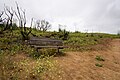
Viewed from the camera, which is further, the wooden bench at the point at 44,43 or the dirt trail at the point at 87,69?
the wooden bench at the point at 44,43

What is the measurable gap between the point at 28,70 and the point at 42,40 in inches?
165

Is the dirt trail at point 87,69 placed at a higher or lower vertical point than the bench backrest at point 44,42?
lower

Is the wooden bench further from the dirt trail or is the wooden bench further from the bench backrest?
the dirt trail

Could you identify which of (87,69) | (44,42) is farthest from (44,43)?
(87,69)

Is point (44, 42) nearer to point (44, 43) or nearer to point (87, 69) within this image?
point (44, 43)

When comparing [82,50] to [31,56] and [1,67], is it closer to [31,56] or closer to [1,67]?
[31,56]

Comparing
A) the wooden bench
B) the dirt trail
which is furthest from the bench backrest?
Answer: the dirt trail

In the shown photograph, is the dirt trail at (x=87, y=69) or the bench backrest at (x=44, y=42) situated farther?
the bench backrest at (x=44, y=42)

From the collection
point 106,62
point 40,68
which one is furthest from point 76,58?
point 40,68

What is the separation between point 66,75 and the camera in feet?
28.3

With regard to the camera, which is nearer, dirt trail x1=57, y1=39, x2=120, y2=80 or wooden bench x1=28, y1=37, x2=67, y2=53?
dirt trail x1=57, y1=39, x2=120, y2=80

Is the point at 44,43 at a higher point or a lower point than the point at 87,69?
higher

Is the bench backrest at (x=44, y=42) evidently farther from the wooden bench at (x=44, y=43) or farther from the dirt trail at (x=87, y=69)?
the dirt trail at (x=87, y=69)

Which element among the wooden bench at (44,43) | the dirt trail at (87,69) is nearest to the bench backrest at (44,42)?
the wooden bench at (44,43)
